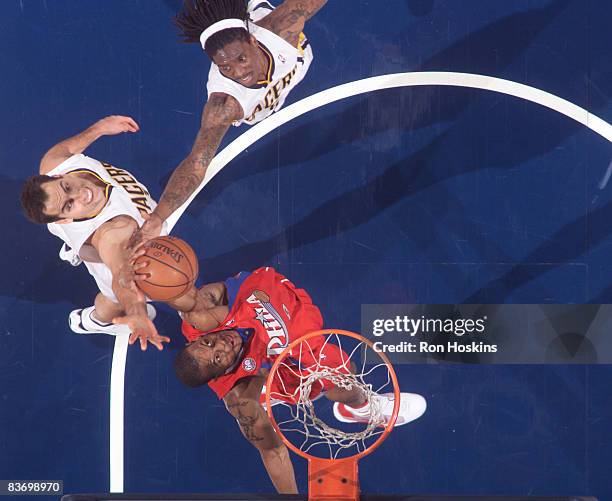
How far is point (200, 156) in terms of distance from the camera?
4.40 m

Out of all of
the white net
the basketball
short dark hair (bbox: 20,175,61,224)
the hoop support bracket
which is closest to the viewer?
the hoop support bracket

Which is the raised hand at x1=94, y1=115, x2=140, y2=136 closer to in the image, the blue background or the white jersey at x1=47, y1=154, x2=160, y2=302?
the blue background

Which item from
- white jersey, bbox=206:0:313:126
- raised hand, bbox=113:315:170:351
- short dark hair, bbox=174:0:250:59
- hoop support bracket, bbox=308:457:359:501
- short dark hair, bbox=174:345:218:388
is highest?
short dark hair, bbox=174:0:250:59

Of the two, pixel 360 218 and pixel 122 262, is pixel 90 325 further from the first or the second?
pixel 360 218

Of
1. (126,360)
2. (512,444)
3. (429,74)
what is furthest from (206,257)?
(512,444)

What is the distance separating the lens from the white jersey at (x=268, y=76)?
431 cm

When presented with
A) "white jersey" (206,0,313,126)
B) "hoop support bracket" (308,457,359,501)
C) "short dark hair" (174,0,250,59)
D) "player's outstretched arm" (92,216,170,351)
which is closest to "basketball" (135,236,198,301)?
"player's outstretched arm" (92,216,170,351)

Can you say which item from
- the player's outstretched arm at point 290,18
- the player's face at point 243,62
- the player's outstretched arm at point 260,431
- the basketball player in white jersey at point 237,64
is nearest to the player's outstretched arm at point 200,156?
the basketball player in white jersey at point 237,64

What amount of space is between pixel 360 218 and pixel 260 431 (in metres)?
1.32

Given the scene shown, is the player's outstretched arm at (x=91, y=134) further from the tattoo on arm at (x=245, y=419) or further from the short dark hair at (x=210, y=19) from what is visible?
the tattoo on arm at (x=245, y=419)

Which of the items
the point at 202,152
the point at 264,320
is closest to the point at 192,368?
the point at 264,320

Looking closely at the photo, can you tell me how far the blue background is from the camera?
14.3 feet

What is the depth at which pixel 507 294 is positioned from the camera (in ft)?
14.3

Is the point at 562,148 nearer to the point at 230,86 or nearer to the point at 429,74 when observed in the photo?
the point at 429,74
